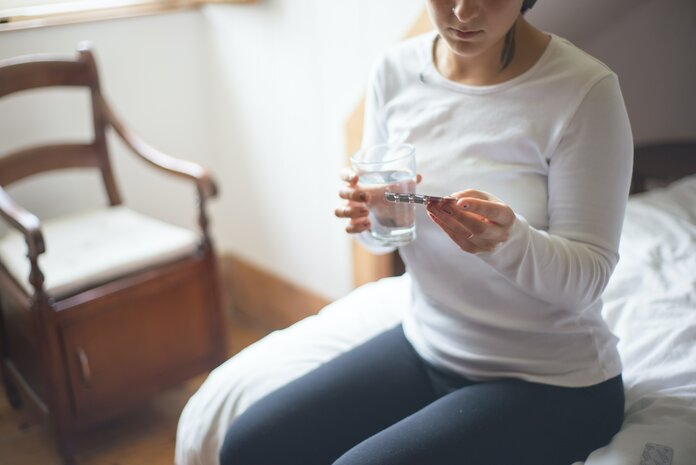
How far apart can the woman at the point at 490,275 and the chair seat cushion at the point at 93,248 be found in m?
0.85

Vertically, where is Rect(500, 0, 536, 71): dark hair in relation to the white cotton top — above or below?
above

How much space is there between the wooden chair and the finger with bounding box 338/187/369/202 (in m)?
0.88

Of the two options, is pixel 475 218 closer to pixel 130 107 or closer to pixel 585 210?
pixel 585 210

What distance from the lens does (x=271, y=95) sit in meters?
2.40

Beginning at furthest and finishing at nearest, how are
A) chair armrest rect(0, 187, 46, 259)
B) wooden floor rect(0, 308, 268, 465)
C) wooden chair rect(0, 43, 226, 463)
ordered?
wooden floor rect(0, 308, 268, 465), wooden chair rect(0, 43, 226, 463), chair armrest rect(0, 187, 46, 259)

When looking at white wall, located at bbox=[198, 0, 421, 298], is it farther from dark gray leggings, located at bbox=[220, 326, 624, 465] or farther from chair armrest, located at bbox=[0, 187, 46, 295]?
dark gray leggings, located at bbox=[220, 326, 624, 465]

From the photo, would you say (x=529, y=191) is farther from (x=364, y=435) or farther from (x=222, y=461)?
(x=222, y=461)

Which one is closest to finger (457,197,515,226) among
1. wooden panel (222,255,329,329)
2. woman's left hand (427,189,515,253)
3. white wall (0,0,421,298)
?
woman's left hand (427,189,515,253)

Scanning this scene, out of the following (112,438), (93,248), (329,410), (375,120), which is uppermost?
(375,120)

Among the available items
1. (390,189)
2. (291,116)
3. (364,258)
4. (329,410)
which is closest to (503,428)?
(329,410)

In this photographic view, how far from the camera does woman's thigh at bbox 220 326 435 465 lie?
1.16 m

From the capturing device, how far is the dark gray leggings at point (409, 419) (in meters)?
1.04

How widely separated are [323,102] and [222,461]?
1.25 meters

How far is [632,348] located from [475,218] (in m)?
0.55
